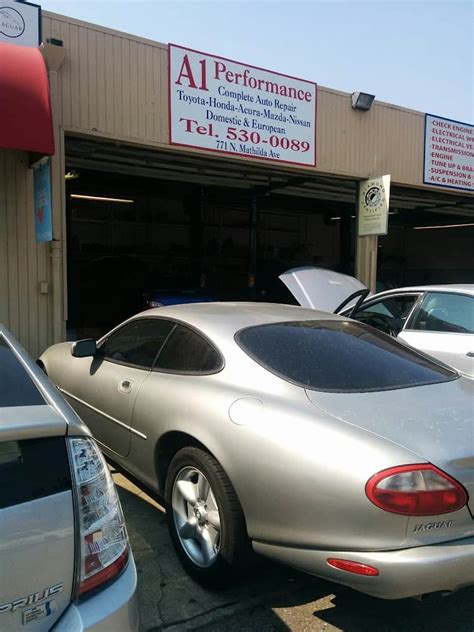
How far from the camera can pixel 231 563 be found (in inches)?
98.1

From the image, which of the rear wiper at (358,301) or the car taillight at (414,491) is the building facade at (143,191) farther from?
the car taillight at (414,491)

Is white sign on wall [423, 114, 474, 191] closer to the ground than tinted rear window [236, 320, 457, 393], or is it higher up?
higher up

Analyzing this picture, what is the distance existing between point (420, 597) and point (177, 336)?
1.94 m

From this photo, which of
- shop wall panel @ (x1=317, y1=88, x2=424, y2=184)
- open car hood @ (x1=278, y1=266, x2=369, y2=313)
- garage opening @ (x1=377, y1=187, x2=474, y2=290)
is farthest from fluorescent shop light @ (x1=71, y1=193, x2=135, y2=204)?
open car hood @ (x1=278, y1=266, x2=369, y2=313)

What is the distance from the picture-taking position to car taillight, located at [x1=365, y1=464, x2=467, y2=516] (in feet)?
6.70

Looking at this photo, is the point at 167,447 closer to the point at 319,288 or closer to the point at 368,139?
the point at 319,288

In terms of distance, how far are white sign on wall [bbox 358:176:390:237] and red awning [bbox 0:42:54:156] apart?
5943mm

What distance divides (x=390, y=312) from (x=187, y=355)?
3355mm

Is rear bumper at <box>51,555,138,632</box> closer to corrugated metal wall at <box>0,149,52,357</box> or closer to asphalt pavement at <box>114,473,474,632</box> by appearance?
asphalt pavement at <box>114,473,474,632</box>

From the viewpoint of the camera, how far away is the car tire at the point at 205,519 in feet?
8.12

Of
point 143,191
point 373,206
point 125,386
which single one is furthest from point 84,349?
point 143,191

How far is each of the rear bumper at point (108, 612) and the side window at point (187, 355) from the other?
4.61ft

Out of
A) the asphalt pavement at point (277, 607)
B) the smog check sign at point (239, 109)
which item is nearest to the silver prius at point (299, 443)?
the asphalt pavement at point (277, 607)

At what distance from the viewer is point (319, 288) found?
632 cm
